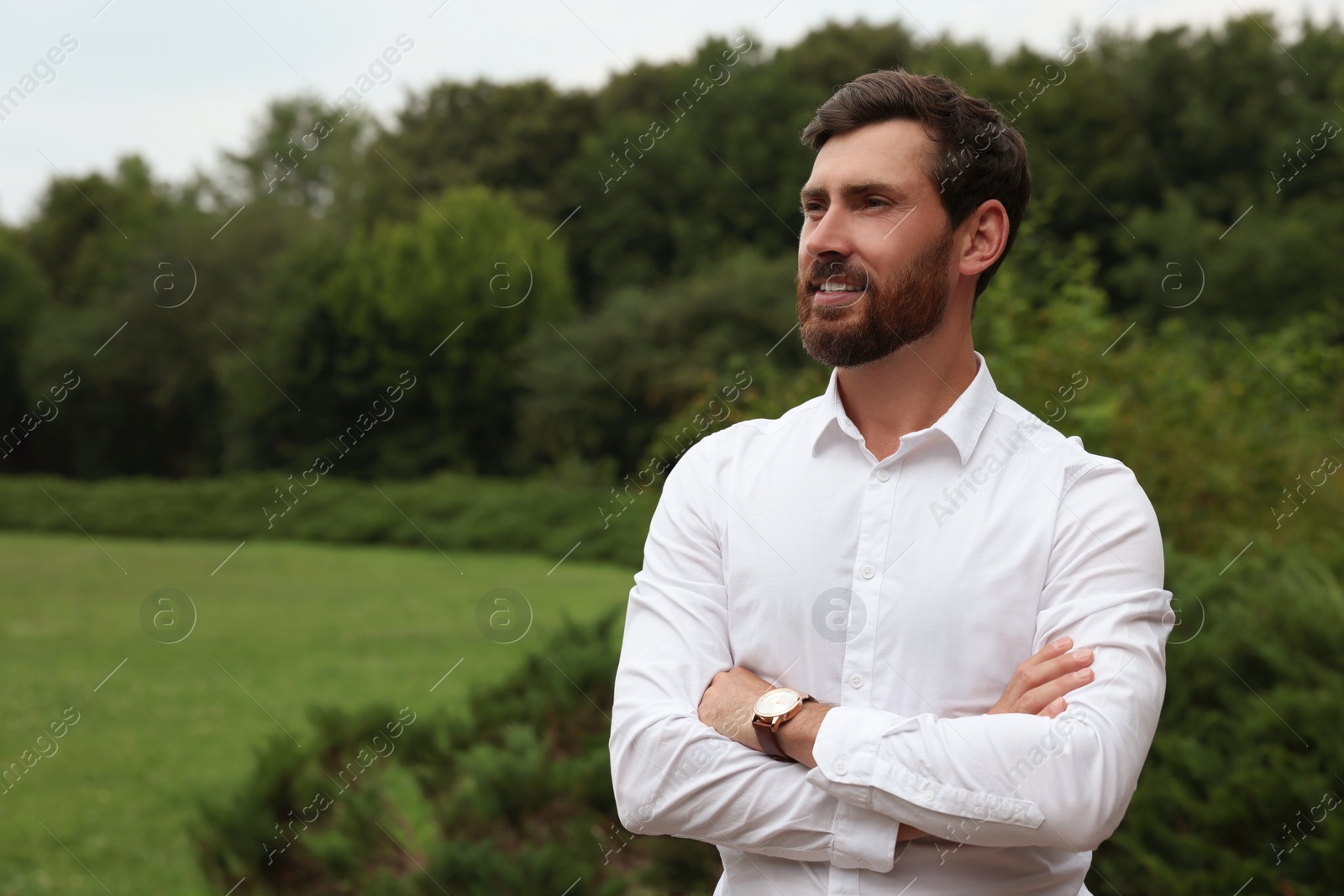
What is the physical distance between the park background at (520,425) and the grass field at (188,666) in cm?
7

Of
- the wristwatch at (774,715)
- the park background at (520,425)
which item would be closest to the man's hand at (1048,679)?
the wristwatch at (774,715)

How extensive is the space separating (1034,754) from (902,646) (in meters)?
0.29

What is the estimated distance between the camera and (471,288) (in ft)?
110

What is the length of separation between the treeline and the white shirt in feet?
66.0

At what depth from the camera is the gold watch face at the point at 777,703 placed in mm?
2107

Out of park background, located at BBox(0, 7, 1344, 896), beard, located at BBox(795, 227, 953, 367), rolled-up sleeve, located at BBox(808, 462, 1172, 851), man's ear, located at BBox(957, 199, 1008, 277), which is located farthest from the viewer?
park background, located at BBox(0, 7, 1344, 896)

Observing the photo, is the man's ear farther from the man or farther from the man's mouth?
the man's mouth

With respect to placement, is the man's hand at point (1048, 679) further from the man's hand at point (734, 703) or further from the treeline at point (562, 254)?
the treeline at point (562, 254)

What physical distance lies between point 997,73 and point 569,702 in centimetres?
2415

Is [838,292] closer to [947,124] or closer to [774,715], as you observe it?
[947,124]

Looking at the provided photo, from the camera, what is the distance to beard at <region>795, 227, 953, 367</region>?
223cm

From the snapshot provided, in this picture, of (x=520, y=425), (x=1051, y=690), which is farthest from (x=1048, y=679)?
(x=520, y=425)

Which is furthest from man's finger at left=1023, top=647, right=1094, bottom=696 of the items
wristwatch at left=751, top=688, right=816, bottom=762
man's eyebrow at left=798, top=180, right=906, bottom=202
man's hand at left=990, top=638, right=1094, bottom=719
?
man's eyebrow at left=798, top=180, right=906, bottom=202

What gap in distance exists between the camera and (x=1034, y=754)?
6.45 feet
